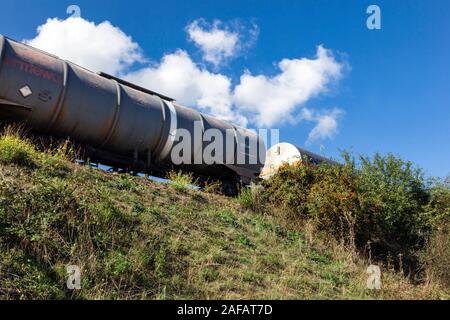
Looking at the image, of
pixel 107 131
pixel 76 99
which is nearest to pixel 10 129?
pixel 76 99

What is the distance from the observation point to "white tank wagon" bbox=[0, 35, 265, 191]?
11875mm

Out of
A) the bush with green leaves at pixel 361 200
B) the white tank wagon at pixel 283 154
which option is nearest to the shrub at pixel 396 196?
the bush with green leaves at pixel 361 200

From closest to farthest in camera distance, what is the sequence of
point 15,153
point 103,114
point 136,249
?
point 136,249 → point 15,153 → point 103,114

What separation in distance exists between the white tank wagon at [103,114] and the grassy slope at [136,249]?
8.79 ft

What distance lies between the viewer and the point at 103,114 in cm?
1352

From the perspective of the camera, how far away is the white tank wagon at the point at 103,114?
11875mm

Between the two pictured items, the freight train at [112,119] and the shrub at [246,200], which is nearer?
the freight train at [112,119]

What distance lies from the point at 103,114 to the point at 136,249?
287 inches

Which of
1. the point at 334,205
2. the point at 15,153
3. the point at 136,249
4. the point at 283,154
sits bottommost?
the point at 136,249

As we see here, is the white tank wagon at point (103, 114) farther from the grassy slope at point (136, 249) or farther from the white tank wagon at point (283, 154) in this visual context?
the white tank wagon at point (283, 154)

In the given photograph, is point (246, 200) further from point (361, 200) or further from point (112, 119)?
point (112, 119)

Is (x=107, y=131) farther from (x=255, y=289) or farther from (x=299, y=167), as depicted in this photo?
(x=255, y=289)

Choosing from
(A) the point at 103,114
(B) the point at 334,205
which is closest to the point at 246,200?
(B) the point at 334,205

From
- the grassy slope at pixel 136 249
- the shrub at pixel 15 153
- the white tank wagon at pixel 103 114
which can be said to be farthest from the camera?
the white tank wagon at pixel 103 114
